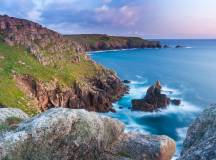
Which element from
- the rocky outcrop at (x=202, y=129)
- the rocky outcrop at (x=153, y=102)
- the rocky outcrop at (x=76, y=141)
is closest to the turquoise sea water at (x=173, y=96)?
the rocky outcrop at (x=153, y=102)

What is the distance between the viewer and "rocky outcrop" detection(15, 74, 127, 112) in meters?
82.7

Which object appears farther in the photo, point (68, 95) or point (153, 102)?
point (153, 102)

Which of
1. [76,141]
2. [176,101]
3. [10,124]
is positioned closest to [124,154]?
[76,141]

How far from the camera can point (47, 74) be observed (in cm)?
9106

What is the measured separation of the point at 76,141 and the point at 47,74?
68.6 m

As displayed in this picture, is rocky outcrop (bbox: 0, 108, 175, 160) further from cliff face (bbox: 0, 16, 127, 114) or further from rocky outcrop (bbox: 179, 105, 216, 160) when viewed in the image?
cliff face (bbox: 0, 16, 127, 114)

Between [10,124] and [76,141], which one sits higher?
[10,124]

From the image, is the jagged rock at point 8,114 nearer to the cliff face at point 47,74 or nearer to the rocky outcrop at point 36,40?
the cliff face at point 47,74

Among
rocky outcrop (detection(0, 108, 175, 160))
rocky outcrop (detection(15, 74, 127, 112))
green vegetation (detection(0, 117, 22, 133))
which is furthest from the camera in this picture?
rocky outcrop (detection(15, 74, 127, 112))

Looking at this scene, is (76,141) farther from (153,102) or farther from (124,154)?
(153,102)

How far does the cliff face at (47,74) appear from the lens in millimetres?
79625

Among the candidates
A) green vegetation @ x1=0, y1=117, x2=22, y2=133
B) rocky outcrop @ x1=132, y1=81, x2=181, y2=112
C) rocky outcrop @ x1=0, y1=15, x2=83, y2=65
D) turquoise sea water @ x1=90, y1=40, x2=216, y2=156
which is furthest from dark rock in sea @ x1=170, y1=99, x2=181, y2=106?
green vegetation @ x1=0, y1=117, x2=22, y2=133

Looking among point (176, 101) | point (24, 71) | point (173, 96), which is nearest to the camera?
point (24, 71)

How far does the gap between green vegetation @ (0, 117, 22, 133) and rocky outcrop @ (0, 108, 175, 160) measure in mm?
1086
